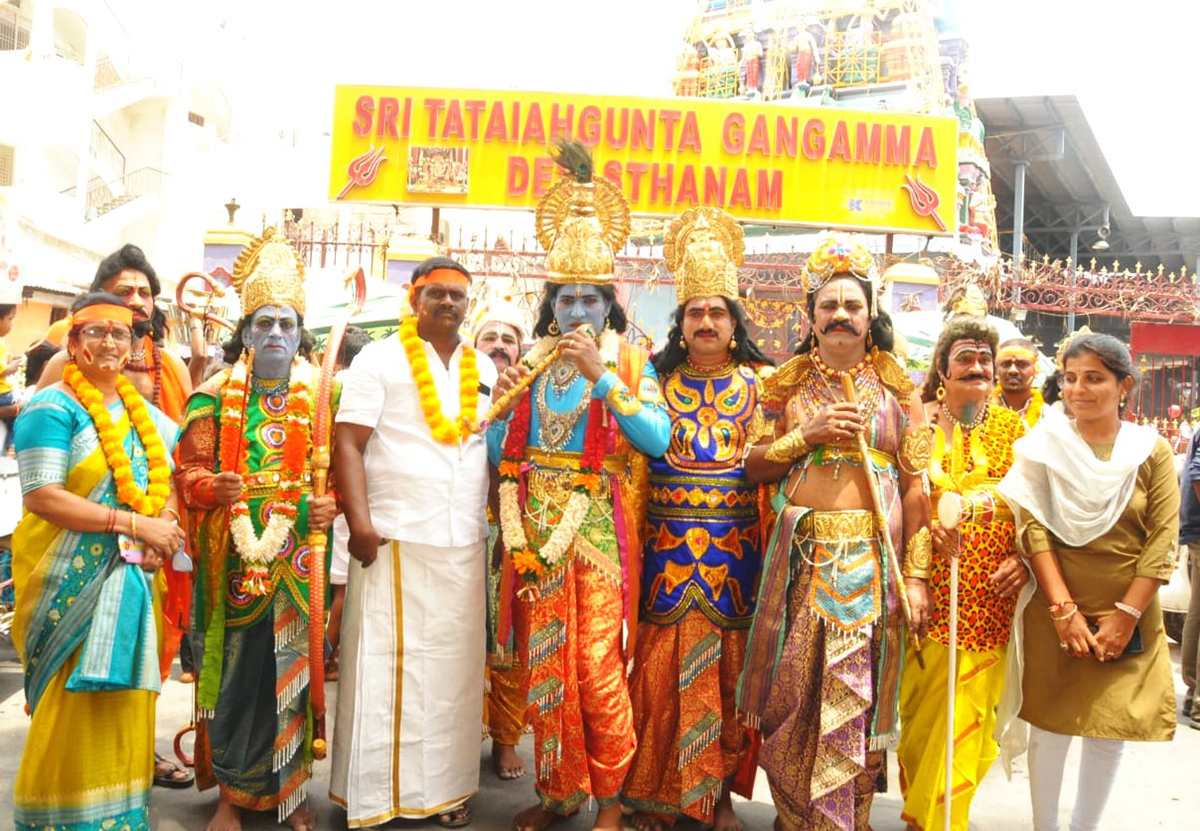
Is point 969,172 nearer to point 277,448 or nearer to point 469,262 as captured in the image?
point 469,262

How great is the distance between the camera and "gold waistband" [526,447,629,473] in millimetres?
3760

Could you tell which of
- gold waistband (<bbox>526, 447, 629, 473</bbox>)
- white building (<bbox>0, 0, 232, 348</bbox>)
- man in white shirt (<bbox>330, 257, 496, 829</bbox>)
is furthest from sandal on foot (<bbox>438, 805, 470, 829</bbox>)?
white building (<bbox>0, 0, 232, 348</bbox>)

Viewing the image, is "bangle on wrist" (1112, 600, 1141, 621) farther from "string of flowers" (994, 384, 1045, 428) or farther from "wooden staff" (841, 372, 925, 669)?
"string of flowers" (994, 384, 1045, 428)

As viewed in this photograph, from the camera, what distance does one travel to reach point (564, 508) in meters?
3.70

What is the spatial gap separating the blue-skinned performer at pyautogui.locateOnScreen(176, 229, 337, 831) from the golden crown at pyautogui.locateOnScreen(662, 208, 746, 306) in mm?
1569

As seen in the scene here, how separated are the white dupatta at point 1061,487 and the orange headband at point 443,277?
→ 225cm

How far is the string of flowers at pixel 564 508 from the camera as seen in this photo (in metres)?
3.65

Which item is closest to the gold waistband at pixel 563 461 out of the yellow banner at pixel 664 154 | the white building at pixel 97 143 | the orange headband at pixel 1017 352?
the orange headband at pixel 1017 352

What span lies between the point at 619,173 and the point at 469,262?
2.32 metres

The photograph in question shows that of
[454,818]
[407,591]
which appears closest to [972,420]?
[407,591]

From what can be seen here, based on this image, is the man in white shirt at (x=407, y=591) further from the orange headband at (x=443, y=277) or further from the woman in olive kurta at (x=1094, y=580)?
the woman in olive kurta at (x=1094, y=580)

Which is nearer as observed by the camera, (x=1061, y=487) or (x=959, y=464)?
(x=1061, y=487)

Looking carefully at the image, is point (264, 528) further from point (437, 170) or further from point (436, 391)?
point (437, 170)

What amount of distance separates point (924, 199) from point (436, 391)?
9515 mm
